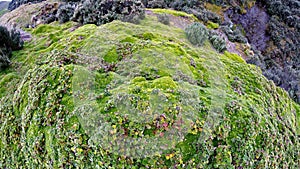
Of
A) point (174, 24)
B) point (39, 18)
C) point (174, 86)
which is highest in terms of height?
point (174, 86)

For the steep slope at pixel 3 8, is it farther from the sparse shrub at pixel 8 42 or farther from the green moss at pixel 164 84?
the green moss at pixel 164 84

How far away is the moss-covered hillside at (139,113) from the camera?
4852 mm

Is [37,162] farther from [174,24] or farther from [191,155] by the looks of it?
[174,24]

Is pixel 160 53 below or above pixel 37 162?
above

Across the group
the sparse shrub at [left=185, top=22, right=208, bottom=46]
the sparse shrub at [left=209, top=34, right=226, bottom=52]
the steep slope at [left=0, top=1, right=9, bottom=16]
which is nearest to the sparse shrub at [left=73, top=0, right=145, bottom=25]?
the sparse shrub at [left=185, top=22, right=208, bottom=46]

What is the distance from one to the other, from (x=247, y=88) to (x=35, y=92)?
21.1ft

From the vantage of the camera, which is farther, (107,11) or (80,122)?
(107,11)

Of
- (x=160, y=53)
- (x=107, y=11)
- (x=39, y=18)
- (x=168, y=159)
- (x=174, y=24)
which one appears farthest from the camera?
(x=39, y=18)

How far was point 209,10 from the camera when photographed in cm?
2014

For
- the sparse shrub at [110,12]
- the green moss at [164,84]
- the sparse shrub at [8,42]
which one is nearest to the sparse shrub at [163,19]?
the sparse shrub at [110,12]

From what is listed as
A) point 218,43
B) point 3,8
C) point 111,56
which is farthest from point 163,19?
point 3,8

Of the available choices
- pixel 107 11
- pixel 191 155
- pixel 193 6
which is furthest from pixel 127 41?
pixel 193 6

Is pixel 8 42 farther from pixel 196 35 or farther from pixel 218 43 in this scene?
pixel 218 43

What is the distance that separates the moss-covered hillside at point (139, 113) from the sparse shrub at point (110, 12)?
319 centimetres
